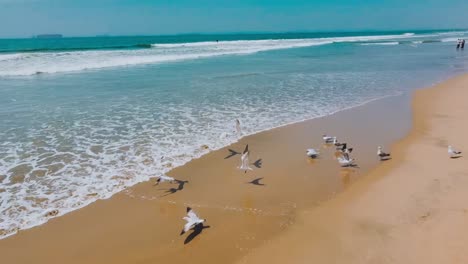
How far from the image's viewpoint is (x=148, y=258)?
490 centimetres

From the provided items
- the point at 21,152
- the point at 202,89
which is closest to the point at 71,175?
the point at 21,152

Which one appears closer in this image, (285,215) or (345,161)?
(285,215)

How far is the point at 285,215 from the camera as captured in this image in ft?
19.2

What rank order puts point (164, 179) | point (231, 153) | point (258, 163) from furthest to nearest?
point (231, 153) → point (258, 163) → point (164, 179)

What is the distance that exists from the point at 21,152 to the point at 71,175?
7.19 ft

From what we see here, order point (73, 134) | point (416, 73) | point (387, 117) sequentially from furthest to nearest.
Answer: point (416, 73)
point (387, 117)
point (73, 134)

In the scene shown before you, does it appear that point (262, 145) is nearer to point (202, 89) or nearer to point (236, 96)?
point (236, 96)

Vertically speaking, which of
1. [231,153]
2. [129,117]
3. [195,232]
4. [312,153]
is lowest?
[195,232]

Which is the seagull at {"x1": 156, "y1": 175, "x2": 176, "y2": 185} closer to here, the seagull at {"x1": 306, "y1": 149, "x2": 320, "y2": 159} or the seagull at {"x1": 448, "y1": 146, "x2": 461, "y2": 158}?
the seagull at {"x1": 306, "y1": 149, "x2": 320, "y2": 159}

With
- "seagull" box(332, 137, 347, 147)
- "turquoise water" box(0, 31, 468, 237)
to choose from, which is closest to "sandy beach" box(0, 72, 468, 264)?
"seagull" box(332, 137, 347, 147)

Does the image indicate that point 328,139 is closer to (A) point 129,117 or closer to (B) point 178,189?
(B) point 178,189

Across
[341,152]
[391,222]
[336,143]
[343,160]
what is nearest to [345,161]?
[343,160]

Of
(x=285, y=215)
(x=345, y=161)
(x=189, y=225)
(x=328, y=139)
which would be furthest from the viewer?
(x=328, y=139)

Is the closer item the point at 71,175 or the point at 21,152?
the point at 71,175
